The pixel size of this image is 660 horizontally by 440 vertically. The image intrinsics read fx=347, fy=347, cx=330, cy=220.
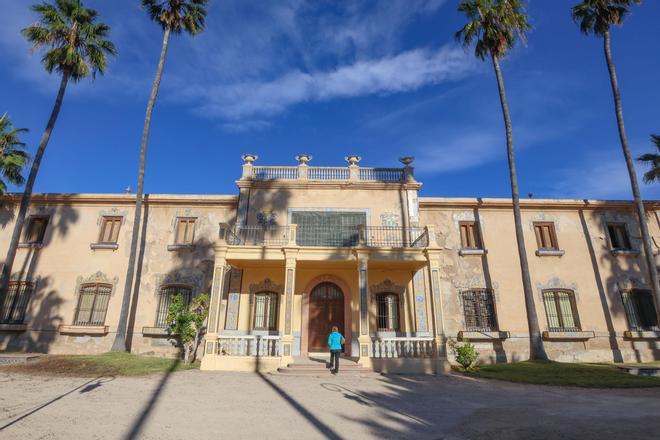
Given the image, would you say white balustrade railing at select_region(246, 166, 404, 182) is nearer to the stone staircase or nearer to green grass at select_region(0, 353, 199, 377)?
the stone staircase

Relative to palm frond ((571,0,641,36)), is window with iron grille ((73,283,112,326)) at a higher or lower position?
lower

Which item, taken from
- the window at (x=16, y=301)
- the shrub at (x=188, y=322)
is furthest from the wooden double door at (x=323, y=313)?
the window at (x=16, y=301)

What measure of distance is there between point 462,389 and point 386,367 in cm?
305

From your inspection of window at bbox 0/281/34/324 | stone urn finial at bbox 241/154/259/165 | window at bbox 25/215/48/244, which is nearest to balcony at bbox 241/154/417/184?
stone urn finial at bbox 241/154/259/165

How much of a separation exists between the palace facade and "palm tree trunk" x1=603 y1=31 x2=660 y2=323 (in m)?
1.63

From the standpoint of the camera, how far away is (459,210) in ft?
54.8

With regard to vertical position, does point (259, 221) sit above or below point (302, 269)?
above

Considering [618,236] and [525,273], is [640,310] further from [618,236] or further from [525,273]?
[525,273]

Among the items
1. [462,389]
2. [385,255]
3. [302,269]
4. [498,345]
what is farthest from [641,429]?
[302,269]

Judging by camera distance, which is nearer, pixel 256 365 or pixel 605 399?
pixel 605 399

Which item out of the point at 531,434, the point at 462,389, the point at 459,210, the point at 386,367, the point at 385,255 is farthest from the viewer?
the point at 459,210

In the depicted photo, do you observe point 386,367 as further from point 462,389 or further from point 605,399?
point 605,399

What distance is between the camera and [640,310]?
15414mm

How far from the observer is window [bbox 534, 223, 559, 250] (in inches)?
640
